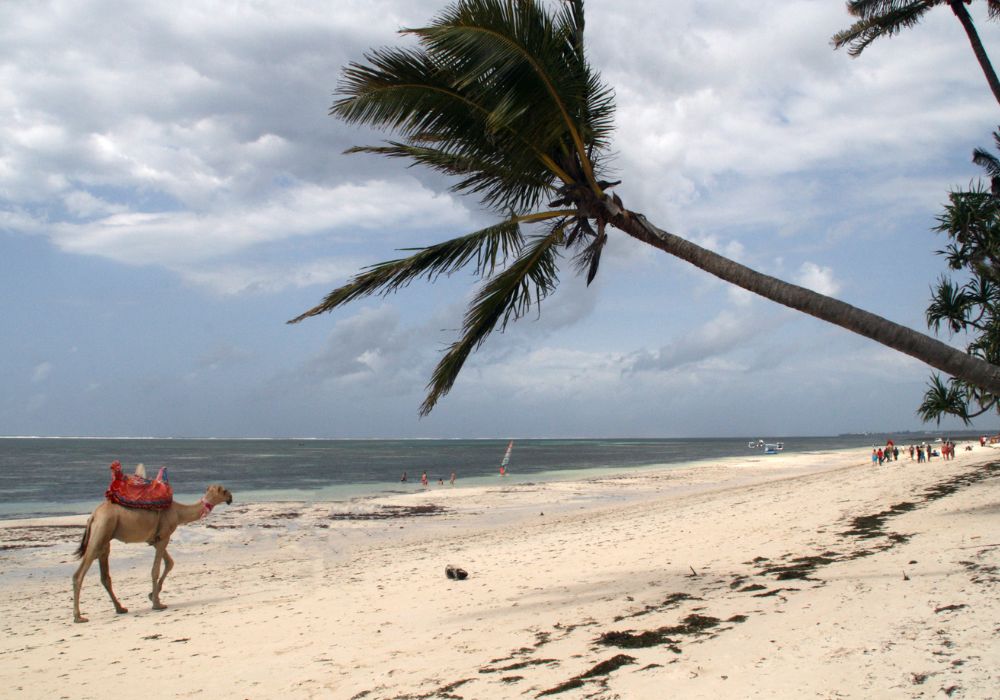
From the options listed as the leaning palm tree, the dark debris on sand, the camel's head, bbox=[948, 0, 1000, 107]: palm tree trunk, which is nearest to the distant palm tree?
bbox=[948, 0, 1000, 107]: palm tree trunk

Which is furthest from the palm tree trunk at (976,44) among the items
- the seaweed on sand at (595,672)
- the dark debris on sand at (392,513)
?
the dark debris on sand at (392,513)

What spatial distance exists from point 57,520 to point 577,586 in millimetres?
19168

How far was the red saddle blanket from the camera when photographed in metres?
8.68

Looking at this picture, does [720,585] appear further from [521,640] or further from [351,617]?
[351,617]

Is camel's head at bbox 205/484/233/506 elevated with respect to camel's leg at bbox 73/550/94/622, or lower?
elevated

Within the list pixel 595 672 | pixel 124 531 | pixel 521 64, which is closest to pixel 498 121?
pixel 521 64

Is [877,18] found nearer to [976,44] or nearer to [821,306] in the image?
[976,44]

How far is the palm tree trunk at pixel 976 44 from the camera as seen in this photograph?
8867 millimetres

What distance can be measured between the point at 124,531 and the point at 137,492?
0.50 m

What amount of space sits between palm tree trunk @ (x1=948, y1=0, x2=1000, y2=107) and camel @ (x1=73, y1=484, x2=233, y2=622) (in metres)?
11.4

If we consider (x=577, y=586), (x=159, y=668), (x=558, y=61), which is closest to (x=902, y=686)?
(x=577, y=586)

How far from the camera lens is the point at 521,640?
566cm

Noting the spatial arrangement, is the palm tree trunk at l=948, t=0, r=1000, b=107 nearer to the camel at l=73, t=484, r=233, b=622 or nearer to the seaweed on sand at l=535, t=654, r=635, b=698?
the seaweed on sand at l=535, t=654, r=635, b=698

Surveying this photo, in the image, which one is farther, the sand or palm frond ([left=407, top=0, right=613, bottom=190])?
palm frond ([left=407, top=0, right=613, bottom=190])
